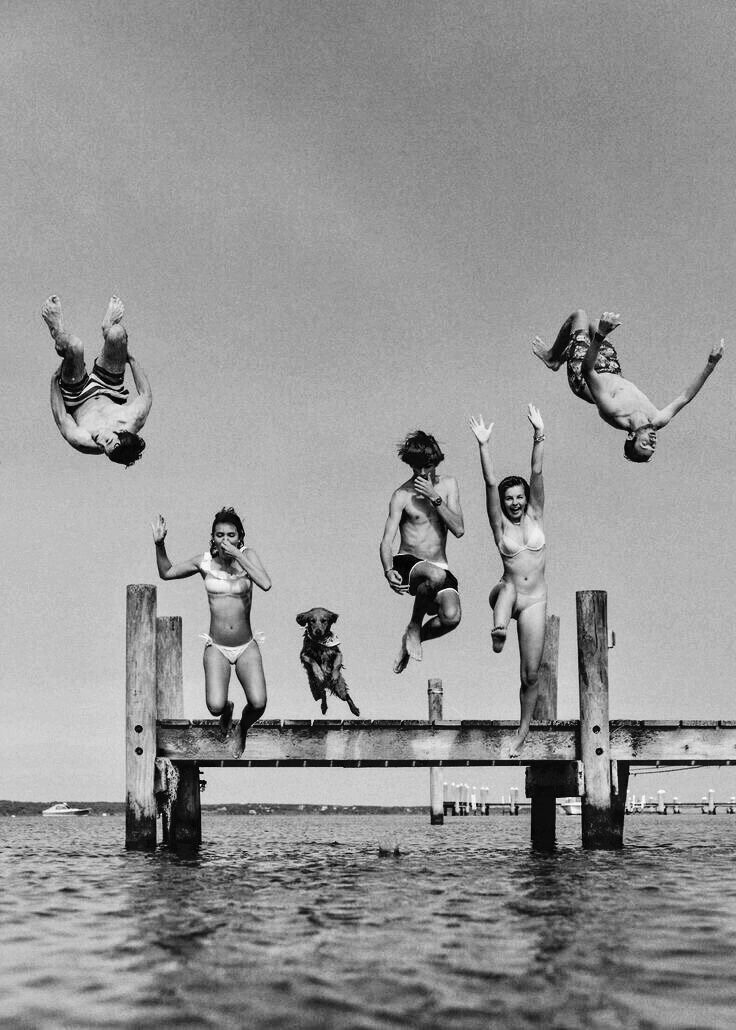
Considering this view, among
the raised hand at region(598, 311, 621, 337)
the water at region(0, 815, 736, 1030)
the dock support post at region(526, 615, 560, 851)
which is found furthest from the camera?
the dock support post at region(526, 615, 560, 851)

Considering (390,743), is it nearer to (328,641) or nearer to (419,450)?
(328,641)

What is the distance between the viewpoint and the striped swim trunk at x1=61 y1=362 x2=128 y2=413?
13.2 m

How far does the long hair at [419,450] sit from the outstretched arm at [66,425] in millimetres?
3216

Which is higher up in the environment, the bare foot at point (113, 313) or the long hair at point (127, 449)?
the bare foot at point (113, 313)

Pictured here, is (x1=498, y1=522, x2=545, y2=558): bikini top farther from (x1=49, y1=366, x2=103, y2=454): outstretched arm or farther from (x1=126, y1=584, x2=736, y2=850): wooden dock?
(x1=49, y1=366, x2=103, y2=454): outstretched arm

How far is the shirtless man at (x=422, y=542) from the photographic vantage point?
13.1 metres

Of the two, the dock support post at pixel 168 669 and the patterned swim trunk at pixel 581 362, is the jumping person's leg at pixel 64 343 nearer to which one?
the dock support post at pixel 168 669

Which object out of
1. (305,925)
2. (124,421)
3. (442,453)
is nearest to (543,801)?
(442,453)

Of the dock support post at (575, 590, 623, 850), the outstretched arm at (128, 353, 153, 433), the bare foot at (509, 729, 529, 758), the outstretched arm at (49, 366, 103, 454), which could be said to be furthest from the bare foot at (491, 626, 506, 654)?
the outstretched arm at (49, 366, 103, 454)

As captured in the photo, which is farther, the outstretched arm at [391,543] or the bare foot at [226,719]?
the bare foot at [226,719]

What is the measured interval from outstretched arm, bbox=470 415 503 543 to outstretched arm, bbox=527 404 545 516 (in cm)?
43

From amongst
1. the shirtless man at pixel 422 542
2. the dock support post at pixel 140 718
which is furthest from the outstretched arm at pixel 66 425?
the shirtless man at pixel 422 542

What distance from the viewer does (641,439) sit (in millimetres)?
13477

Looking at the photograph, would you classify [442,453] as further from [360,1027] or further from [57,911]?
[360,1027]
